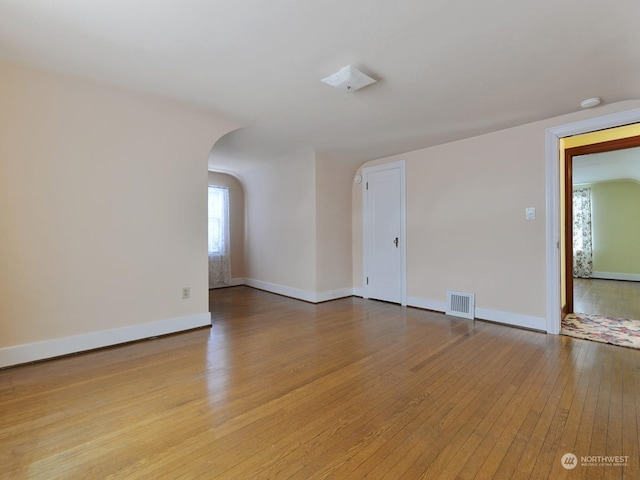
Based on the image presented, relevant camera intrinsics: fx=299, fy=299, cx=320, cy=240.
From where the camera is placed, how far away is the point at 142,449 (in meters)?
1.45

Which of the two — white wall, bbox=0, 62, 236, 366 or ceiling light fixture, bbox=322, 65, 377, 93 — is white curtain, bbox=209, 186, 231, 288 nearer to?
white wall, bbox=0, 62, 236, 366

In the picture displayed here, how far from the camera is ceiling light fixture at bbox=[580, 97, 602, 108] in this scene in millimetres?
2664

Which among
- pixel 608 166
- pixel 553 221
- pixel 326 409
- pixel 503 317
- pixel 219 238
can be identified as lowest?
pixel 326 409

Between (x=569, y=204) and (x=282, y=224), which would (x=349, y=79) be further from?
(x=569, y=204)

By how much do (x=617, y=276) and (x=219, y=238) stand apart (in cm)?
883

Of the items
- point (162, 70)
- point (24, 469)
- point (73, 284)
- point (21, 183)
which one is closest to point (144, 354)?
point (73, 284)

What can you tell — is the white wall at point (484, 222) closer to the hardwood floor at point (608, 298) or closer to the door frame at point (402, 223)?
the door frame at point (402, 223)

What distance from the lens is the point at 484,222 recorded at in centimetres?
362

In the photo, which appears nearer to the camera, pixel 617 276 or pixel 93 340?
pixel 93 340

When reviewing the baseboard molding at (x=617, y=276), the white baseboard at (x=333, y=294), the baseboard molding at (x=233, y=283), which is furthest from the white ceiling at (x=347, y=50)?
the baseboard molding at (x=617, y=276)

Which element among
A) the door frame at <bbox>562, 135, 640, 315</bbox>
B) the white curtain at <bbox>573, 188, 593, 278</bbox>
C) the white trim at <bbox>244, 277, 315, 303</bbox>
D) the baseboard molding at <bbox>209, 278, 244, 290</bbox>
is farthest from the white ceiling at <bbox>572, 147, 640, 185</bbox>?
the baseboard molding at <bbox>209, 278, 244, 290</bbox>

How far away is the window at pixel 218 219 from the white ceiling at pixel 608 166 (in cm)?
610

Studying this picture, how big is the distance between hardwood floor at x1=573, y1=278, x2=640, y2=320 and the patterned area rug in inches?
14.0

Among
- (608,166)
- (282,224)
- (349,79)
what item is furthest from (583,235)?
(349,79)
